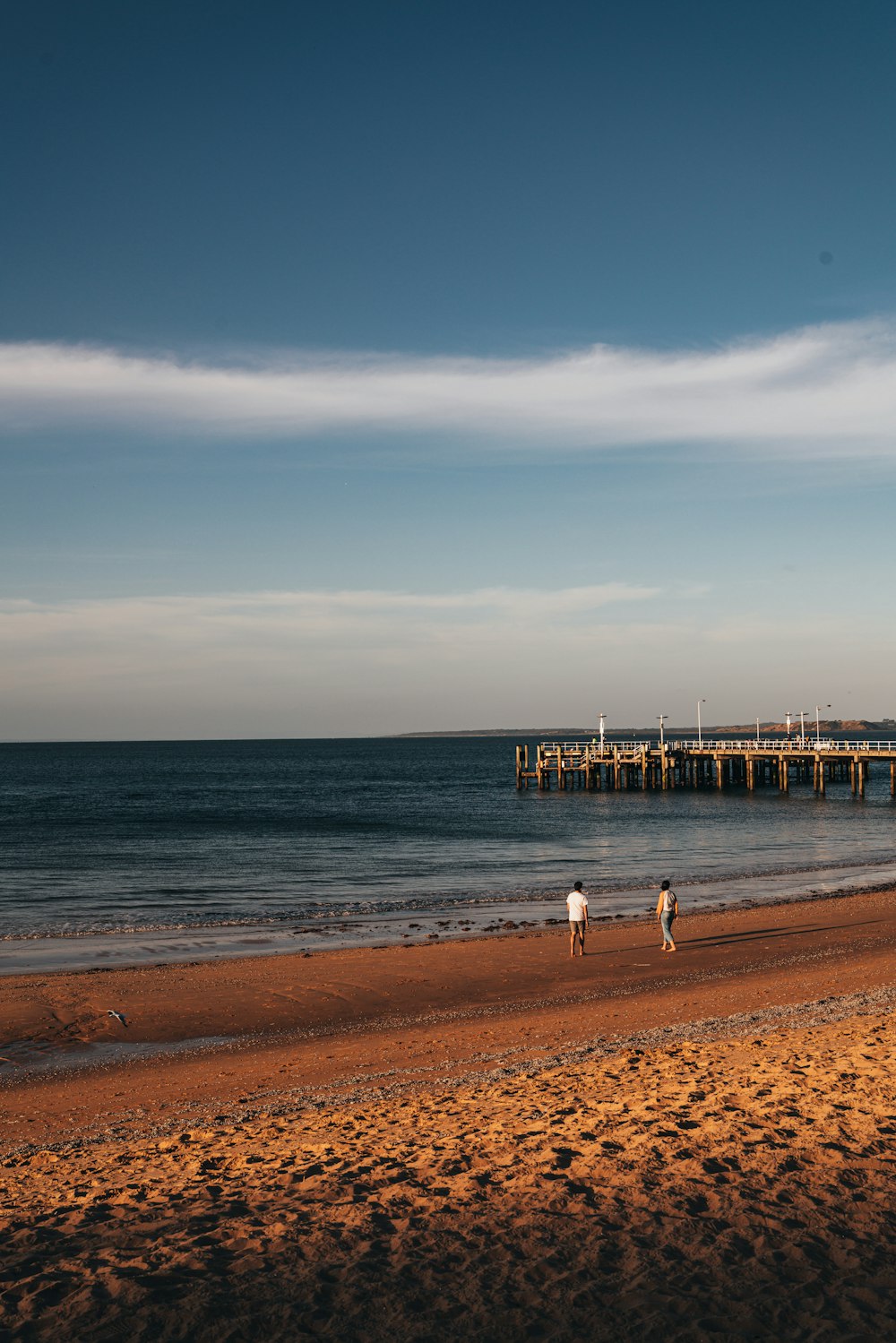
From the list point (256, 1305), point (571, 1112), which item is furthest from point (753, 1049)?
point (256, 1305)

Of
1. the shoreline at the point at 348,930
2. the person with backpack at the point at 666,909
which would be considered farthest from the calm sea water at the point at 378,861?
the person with backpack at the point at 666,909

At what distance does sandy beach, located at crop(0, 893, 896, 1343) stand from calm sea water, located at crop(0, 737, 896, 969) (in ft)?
27.4

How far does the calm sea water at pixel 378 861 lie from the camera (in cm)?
2531

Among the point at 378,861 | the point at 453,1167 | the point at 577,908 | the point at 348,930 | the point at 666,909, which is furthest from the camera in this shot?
the point at 378,861

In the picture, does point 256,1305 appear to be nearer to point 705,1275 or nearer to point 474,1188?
point 474,1188

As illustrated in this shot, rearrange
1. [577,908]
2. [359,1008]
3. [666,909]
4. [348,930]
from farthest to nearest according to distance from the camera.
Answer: [348,930] → [666,909] → [577,908] → [359,1008]

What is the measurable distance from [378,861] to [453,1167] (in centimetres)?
3098

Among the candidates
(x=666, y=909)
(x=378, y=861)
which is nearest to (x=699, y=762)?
(x=378, y=861)

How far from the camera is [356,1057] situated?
1298cm

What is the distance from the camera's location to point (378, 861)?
38.8m

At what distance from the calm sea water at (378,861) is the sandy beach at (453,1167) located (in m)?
8.34

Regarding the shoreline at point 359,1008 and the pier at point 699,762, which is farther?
the pier at point 699,762

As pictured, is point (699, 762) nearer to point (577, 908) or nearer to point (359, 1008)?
point (577, 908)

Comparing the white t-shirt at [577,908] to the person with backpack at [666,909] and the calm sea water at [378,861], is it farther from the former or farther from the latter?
the calm sea water at [378,861]
